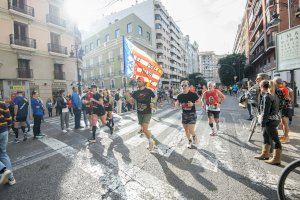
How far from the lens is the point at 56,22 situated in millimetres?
24406

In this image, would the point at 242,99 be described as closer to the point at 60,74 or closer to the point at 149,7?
the point at 60,74

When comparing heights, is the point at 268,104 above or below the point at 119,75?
below

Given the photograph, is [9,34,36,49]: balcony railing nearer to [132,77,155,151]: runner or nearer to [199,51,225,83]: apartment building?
[132,77,155,151]: runner

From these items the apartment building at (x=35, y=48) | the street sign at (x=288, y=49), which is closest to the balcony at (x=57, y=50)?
the apartment building at (x=35, y=48)

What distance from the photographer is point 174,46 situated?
7319 centimetres

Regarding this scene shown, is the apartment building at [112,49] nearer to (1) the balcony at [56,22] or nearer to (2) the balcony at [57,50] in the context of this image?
(2) the balcony at [57,50]

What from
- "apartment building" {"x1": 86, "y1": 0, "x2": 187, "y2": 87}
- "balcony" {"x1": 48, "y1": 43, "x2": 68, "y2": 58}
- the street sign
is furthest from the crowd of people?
"apartment building" {"x1": 86, "y1": 0, "x2": 187, "y2": 87}

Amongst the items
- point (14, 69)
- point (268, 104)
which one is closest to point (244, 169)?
point (268, 104)

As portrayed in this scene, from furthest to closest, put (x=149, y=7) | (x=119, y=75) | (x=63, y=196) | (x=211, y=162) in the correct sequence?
1. (x=149, y=7)
2. (x=119, y=75)
3. (x=211, y=162)
4. (x=63, y=196)

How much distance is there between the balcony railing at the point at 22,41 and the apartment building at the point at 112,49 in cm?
2104

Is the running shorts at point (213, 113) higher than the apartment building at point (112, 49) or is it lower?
lower

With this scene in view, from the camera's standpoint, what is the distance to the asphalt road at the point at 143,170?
3529mm

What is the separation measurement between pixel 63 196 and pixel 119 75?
4111 centimetres

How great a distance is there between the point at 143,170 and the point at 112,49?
140ft
